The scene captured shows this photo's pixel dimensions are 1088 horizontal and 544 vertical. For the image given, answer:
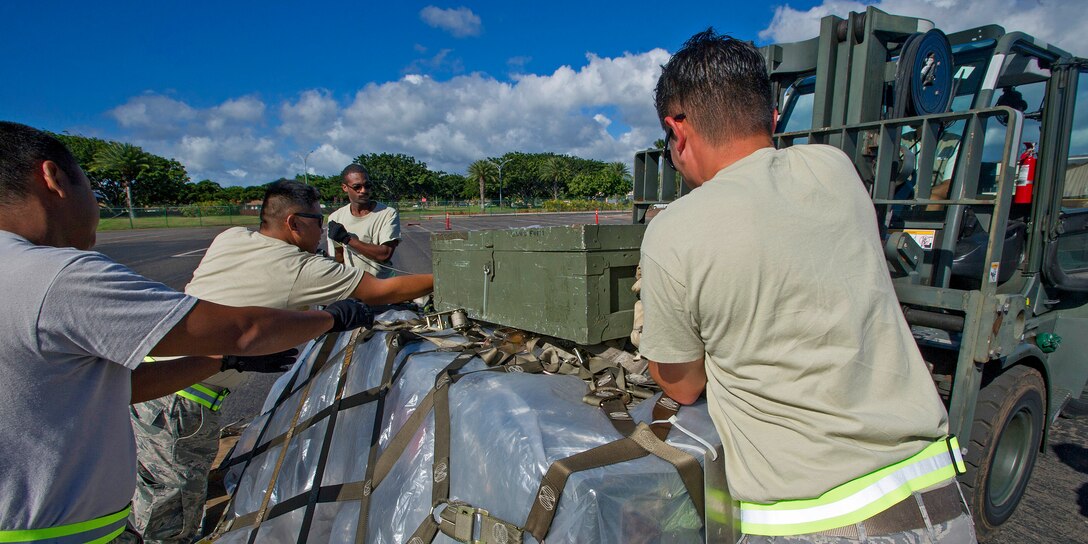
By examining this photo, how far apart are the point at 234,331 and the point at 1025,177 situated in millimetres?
3470

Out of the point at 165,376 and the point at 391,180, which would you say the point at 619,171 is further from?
the point at 165,376

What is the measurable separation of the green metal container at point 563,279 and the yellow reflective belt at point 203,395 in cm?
155

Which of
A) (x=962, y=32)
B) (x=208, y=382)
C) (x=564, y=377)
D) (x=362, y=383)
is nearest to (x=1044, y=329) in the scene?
(x=962, y=32)

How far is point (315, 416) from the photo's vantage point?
2.50m

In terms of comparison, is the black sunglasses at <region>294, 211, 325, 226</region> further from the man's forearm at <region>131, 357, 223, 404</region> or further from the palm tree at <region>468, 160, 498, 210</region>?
the palm tree at <region>468, 160, 498, 210</region>

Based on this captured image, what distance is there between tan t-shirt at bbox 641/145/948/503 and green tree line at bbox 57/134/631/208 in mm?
63155

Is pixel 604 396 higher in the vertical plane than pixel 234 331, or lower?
lower

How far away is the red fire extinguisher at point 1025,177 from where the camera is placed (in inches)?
98.1

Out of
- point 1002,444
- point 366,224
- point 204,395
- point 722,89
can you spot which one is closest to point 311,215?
point 204,395

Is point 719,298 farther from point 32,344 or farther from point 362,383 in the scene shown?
point 362,383

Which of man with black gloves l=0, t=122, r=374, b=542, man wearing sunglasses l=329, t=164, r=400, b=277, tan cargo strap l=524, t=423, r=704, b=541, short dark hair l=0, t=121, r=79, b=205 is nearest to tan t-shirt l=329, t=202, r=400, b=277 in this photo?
man wearing sunglasses l=329, t=164, r=400, b=277

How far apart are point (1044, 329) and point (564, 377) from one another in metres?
2.84

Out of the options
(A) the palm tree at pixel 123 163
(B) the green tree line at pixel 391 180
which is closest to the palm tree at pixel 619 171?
(B) the green tree line at pixel 391 180

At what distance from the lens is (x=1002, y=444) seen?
2.68 m
